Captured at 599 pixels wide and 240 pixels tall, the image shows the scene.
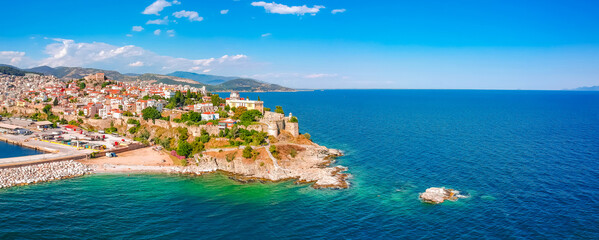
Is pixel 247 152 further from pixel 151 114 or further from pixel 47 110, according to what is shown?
pixel 47 110

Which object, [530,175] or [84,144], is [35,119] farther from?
[530,175]

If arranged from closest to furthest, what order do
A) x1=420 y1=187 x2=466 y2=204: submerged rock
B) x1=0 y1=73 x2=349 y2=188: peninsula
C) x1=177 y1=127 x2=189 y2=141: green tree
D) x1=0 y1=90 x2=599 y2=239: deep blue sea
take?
1. x1=0 y1=90 x2=599 y2=239: deep blue sea
2. x1=420 y1=187 x2=466 y2=204: submerged rock
3. x1=0 y1=73 x2=349 y2=188: peninsula
4. x1=177 y1=127 x2=189 y2=141: green tree

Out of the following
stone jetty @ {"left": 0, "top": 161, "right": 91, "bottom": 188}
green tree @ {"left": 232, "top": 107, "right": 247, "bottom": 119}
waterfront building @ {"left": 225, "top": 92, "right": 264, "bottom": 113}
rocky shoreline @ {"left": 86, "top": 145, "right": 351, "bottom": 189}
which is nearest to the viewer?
stone jetty @ {"left": 0, "top": 161, "right": 91, "bottom": 188}

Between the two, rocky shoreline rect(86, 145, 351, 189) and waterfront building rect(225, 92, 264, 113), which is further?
waterfront building rect(225, 92, 264, 113)

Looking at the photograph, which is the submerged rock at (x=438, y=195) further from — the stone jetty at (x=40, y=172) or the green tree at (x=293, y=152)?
the stone jetty at (x=40, y=172)

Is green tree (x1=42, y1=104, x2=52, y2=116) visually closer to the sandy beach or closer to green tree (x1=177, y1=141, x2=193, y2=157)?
the sandy beach

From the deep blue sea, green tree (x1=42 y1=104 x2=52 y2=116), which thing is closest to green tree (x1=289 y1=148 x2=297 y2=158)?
the deep blue sea

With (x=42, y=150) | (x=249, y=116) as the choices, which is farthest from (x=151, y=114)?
(x=249, y=116)
